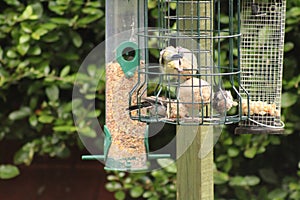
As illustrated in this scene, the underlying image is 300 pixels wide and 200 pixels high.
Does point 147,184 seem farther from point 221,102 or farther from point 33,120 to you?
point 221,102

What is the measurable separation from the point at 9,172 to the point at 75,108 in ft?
1.51

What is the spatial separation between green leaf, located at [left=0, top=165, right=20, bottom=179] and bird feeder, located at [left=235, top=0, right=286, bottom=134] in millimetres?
1350

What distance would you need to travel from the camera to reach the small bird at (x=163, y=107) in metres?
2.05

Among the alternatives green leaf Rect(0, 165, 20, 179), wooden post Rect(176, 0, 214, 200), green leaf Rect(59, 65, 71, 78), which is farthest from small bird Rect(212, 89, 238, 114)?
green leaf Rect(0, 165, 20, 179)

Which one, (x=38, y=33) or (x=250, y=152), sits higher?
(x=38, y=33)


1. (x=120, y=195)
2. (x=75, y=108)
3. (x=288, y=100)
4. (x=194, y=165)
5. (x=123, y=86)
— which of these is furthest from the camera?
(x=120, y=195)

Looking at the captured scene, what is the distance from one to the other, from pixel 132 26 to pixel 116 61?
12 cm

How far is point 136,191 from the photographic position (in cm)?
328

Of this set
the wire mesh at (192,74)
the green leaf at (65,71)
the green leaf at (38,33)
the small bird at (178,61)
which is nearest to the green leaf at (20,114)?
the green leaf at (65,71)

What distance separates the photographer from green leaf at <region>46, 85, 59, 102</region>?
3244 millimetres

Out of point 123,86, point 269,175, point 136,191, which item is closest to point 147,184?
point 136,191

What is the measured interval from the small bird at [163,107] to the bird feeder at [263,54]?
36 centimetres

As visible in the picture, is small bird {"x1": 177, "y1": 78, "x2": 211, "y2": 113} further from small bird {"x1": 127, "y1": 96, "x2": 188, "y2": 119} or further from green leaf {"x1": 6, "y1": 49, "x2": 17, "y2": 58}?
green leaf {"x1": 6, "y1": 49, "x2": 17, "y2": 58}

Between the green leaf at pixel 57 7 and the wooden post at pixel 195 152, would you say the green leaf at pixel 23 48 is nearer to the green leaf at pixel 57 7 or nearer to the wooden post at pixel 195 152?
the green leaf at pixel 57 7
